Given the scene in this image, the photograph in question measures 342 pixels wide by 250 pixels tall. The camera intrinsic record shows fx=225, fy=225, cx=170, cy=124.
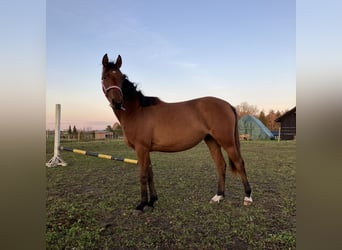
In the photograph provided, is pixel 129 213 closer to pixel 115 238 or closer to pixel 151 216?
pixel 151 216

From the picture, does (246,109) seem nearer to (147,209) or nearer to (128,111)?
(128,111)

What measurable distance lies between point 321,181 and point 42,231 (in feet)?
3.50

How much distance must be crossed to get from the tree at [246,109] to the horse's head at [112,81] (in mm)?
1171

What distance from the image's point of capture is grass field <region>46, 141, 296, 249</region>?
1706mm

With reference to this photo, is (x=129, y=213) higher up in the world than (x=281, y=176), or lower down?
lower down

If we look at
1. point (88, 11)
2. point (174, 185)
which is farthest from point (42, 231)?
point (174, 185)

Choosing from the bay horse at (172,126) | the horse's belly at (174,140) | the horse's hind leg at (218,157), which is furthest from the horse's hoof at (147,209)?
the horse's hind leg at (218,157)

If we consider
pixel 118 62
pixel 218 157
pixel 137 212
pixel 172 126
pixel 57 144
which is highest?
pixel 118 62

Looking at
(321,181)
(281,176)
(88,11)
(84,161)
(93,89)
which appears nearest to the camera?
(321,181)

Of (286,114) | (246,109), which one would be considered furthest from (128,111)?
(286,114)

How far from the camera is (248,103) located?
2.16 meters

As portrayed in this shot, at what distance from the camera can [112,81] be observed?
2.03 meters

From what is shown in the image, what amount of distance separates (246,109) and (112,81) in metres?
1.32

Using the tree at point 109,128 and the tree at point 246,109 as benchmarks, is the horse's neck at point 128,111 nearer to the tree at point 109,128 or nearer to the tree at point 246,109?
the tree at point 109,128
